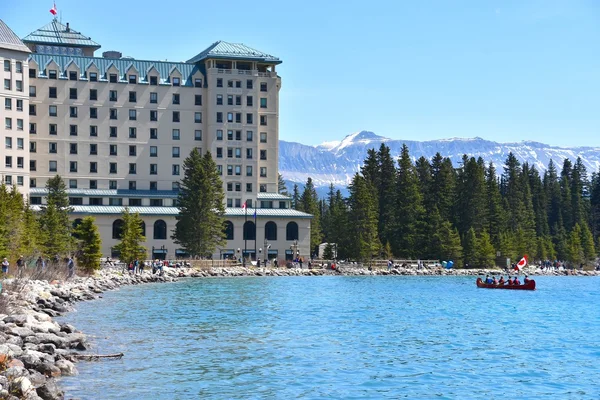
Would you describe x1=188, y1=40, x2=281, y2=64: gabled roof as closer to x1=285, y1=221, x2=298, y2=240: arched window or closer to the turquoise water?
x1=285, y1=221, x2=298, y2=240: arched window

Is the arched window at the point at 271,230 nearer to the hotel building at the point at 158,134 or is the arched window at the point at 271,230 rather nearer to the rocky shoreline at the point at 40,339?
the hotel building at the point at 158,134

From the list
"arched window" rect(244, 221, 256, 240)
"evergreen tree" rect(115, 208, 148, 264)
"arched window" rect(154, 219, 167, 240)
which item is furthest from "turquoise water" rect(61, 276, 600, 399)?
"arched window" rect(244, 221, 256, 240)

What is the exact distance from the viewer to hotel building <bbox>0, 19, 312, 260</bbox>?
401ft

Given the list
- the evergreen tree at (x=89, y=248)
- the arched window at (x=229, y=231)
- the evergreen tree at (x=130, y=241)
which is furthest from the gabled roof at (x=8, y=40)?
the evergreen tree at (x=89, y=248)

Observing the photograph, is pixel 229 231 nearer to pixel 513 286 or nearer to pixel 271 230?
pixel 271 230

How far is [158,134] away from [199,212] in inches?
917

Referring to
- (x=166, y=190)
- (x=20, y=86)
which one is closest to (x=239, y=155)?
(x=166, y=190)

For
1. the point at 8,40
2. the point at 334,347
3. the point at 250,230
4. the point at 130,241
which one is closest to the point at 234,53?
the point at 250,230

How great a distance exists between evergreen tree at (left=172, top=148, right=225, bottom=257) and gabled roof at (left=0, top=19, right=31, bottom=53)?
25689 millimetres

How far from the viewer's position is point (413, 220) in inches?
4835

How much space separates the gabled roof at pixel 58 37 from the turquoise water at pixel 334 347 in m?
72.5

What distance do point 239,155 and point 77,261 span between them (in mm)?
53314

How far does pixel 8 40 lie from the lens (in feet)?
367

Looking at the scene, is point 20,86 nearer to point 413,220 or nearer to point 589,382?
point 413,220
